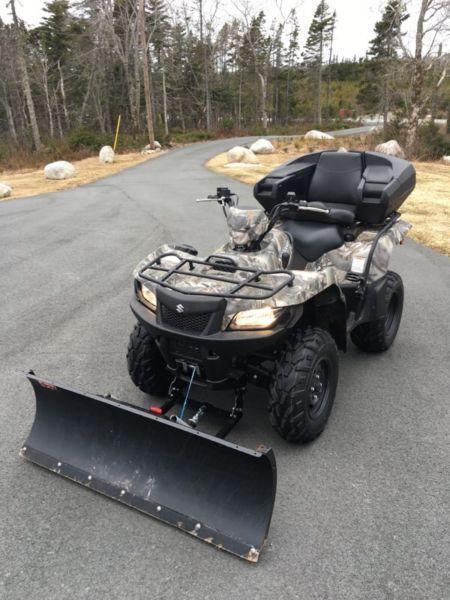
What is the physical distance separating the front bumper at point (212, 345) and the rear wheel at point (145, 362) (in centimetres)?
38

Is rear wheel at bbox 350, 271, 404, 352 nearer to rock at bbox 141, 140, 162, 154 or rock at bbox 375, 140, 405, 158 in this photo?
rock at bbox 375, 140, 405, 158

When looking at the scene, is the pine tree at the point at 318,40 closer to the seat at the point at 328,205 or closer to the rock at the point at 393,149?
the rock at the point at 393,149

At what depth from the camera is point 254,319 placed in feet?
8.45

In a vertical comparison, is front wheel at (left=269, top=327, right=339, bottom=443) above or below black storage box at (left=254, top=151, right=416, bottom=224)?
below

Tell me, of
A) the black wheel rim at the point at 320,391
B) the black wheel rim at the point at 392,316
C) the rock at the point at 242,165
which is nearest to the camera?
the black wheel rim at the point at 320,391

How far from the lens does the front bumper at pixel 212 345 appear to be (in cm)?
252

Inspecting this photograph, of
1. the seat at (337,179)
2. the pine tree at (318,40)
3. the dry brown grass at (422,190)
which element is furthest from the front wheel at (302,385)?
the pine tree at (318,40)

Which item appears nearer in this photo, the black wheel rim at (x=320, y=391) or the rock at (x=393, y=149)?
the black wheel rim at (x=320, y=391)

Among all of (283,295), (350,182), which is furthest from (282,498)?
(350,182)

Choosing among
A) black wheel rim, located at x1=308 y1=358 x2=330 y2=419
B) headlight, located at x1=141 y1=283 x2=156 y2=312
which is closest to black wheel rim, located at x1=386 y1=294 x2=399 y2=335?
black wheel rim, located at x1=308 y1=358 x2=330 y2=419

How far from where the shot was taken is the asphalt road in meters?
2.16

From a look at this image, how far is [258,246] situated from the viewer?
318 cm

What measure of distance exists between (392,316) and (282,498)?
7.88 feet

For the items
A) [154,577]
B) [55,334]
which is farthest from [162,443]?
[55,334]
